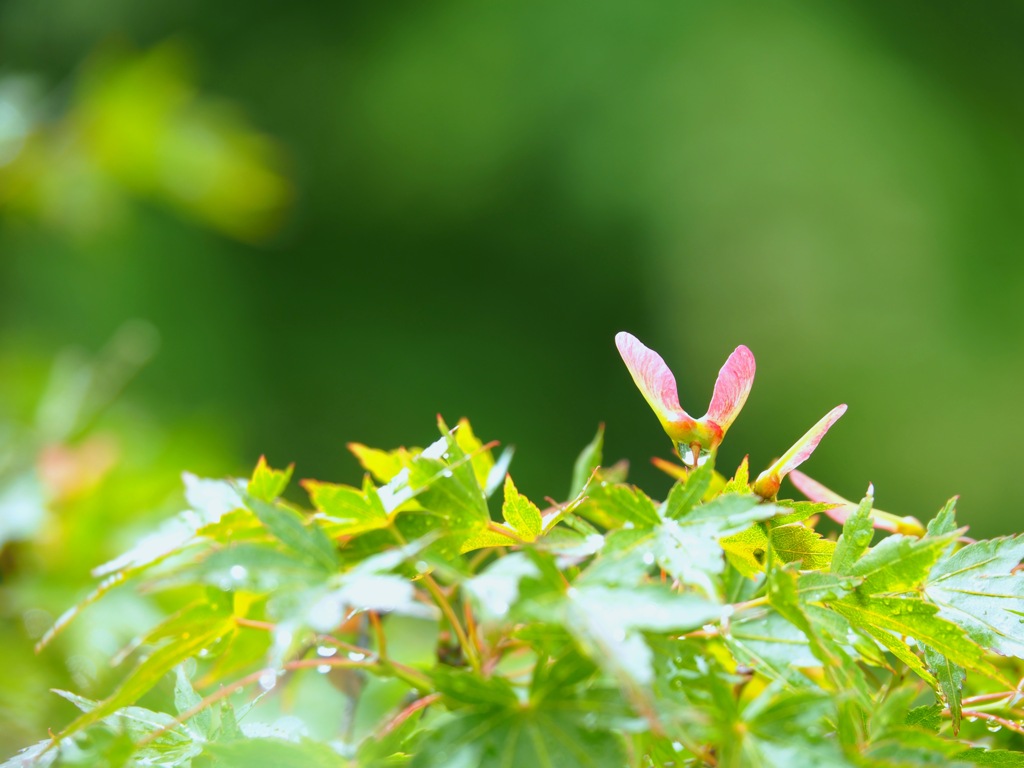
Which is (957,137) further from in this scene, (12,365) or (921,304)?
(12,365)

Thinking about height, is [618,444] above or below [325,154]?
below

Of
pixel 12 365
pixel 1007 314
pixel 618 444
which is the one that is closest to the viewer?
pixel 12 365

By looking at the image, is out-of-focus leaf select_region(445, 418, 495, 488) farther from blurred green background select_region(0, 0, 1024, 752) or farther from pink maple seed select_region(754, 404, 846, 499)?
blurred green background select_region(0, 0, 1024, 752)

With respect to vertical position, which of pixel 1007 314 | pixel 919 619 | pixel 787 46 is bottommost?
pixel 1007 314

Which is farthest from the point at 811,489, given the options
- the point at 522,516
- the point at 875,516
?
the point at 522,516

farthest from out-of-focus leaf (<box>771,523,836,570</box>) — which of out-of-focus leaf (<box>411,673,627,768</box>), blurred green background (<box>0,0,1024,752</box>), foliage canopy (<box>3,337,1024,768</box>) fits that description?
blurred green background (<box>0,0,1024,752</box>)

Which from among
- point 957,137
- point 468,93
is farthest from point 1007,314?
point 468,93

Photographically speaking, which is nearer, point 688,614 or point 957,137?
point 688,614
